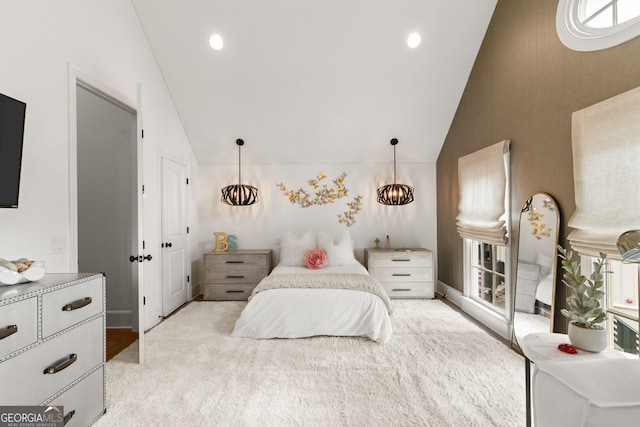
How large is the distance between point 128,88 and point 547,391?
152 inches

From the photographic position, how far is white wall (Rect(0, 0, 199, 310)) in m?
1.97

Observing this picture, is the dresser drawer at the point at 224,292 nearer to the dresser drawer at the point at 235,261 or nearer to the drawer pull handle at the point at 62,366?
the dresser drawer at the point at 235,261

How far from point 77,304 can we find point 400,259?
3.75 meters

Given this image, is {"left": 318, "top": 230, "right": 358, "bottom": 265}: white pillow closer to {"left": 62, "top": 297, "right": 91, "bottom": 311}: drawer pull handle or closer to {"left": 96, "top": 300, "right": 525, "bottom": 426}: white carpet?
{"left": 96, "top": 300, "right": 525, "bottom": 426}: white carpet

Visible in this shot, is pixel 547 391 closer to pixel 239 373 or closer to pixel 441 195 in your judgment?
pixel 239 373

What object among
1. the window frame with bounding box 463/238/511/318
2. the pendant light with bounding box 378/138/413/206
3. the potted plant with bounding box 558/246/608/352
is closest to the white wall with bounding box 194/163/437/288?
the pendant light with bounding box 378/138/413/206

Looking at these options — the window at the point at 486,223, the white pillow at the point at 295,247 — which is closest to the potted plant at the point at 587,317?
the window at the point at 486,223

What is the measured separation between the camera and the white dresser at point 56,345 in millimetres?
1444

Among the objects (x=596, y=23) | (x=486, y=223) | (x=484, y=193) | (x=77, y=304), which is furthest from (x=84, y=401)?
(x=596, y=23)

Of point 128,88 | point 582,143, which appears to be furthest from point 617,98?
point 128,88

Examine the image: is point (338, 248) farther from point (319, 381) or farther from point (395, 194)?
point (319, 381)

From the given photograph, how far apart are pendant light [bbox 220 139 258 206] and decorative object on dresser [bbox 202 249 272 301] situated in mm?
758

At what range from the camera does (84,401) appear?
1849 millimetres

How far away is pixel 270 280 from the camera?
11.6 feet
